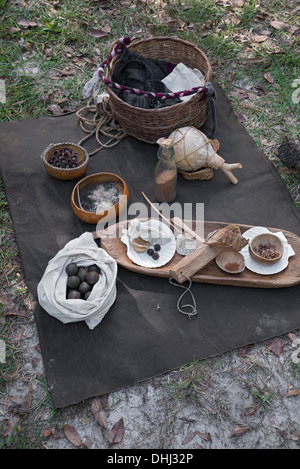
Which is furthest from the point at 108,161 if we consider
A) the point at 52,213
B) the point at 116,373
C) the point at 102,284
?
the point at 116,373

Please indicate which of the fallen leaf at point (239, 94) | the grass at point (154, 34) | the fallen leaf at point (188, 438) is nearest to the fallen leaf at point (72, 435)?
the fallen leaf at point (188, 438)

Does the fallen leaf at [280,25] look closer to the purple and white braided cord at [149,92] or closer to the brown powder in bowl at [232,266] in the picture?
the purple and white braided cord at [149,92]

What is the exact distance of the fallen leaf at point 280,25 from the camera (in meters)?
5.48

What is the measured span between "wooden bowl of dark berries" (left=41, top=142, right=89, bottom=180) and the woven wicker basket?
0.55 m

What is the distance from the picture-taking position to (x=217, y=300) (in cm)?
329

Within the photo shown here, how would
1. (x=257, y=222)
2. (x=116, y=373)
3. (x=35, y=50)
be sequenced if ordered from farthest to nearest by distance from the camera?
1. (x=35, y=50)
2. (x=257, y=222)
3. (x=116, y=373)

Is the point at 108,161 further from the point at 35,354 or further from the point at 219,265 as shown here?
the point at 35,354

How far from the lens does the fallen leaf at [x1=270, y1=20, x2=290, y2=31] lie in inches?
216

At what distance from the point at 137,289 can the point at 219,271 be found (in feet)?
2.22

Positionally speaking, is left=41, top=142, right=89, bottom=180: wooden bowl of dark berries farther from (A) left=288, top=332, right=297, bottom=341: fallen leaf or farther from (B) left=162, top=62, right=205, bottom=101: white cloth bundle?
(A) left=288, top=332, right=297, bottom=341: fallen leaf

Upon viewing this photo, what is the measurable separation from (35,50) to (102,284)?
361 cm

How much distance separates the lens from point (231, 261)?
3.30 metres

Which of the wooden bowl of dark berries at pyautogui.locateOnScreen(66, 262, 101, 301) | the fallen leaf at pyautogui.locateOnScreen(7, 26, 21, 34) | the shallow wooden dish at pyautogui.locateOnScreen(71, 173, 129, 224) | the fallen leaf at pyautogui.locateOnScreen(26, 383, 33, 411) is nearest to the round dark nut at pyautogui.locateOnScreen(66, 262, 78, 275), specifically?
the wooden bowl of dark berries at pyautogui.locateOnScreen(66, 262, 101, 301)

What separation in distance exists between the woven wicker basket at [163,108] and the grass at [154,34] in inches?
26.5
